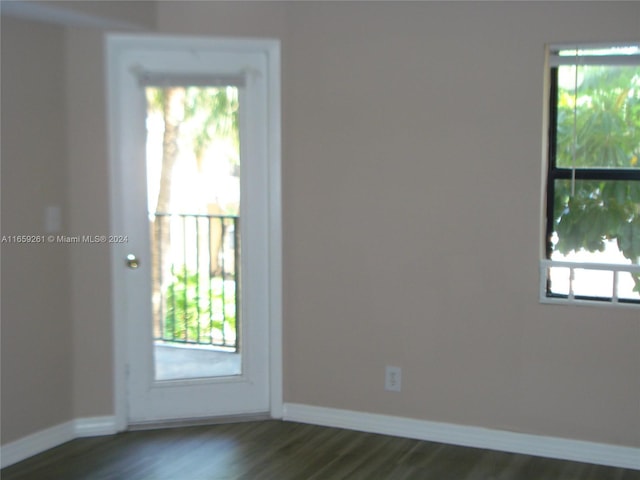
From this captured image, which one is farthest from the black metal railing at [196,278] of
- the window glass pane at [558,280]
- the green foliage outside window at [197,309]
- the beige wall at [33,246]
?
the window glass pane at [558,280]

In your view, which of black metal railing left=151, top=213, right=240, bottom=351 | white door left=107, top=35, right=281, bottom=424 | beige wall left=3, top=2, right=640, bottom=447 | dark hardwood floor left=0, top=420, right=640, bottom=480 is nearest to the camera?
dark hardwood floor left=0, top=420, right=640, bottom=480

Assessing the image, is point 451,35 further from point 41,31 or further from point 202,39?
point 41,31

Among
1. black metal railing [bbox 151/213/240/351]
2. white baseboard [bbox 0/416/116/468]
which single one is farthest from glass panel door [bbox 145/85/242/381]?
white baseboard [bbox 0/416/116/468]

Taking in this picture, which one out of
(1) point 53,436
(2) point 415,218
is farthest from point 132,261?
(2) point 415,218

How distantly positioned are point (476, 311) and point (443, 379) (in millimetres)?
390

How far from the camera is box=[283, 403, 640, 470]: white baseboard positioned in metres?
3.28

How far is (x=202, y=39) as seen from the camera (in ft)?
11.7

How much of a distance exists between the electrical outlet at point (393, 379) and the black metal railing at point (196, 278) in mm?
833

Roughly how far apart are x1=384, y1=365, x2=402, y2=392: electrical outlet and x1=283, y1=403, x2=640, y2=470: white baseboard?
0.15 meters

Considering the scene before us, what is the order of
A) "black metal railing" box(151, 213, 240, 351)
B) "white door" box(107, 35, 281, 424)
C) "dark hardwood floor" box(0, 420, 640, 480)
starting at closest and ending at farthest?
"dark hardwood floor" box(0, 420, 640, 480) → "white door" box(107, 35, 281, 424) → "black metal railing" box(151, 213, 240, 351)

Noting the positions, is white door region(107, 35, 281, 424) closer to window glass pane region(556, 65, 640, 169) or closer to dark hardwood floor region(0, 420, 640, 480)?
Result: dark hardwood floor region(0, 420, 640, 480)

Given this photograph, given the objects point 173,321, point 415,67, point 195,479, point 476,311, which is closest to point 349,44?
point 415,67

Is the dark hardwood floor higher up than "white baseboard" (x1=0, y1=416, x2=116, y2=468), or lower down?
lower down

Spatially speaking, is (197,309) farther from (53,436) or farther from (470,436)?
(470,436)
